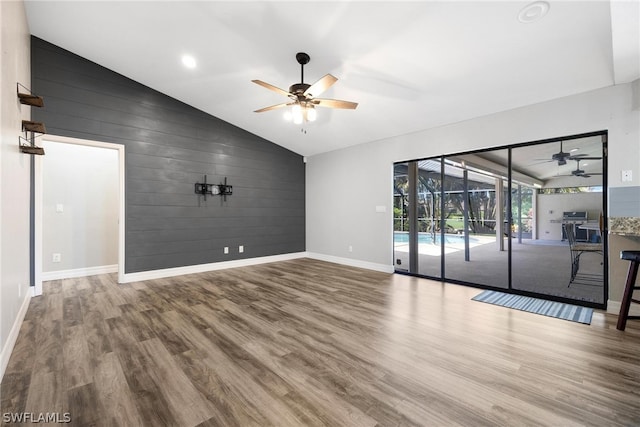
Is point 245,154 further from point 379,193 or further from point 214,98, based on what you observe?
point 379,193

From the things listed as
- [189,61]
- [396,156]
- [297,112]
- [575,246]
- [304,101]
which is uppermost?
[189,61]

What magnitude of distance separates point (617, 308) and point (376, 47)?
415cm

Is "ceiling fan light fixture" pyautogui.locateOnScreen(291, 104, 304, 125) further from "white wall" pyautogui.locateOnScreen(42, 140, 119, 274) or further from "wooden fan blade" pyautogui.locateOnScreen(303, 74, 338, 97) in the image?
"white wall" pyautogui.locateOnScreen(42, 140, 119, 274)

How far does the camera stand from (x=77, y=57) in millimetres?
4090

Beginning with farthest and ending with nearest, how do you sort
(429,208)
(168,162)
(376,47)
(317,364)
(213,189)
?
1. (429,208)
2. (213,189)
3. (168,162)
4. (376,47)
5. (317,364)

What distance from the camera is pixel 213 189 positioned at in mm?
5391

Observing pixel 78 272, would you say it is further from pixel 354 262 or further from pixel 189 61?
pixel 354 262

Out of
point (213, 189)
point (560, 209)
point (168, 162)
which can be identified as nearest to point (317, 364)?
point (213, 189)

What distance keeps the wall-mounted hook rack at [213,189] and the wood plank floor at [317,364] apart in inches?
90.7

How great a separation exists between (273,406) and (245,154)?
5190 mm

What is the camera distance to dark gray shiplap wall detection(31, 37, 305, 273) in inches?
159

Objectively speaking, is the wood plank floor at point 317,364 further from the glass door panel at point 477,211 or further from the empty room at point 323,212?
the glass door panel at point 477,211

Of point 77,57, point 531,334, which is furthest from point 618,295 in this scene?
point 77,57

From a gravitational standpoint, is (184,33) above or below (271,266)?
above
